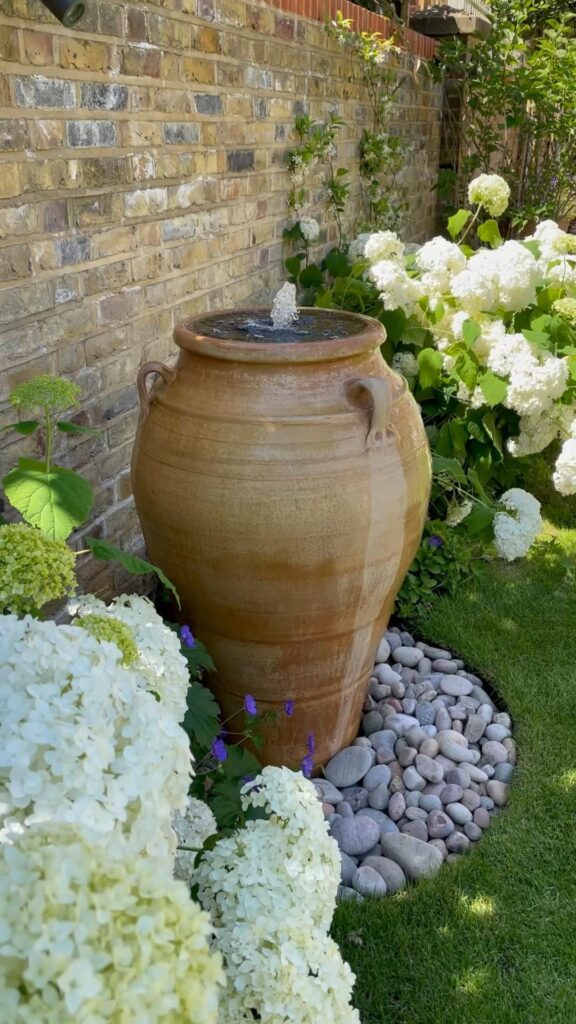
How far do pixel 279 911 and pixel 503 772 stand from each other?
120 cm

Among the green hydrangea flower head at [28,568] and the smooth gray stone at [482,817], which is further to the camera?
the smooth gray stone at [482,817]

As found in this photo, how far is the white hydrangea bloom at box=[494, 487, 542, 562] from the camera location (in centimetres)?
303

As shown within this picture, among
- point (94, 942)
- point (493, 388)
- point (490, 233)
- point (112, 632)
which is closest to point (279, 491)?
point (112, 632)

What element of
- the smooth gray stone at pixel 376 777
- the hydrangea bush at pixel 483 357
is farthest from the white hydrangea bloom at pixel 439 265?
the smooth gray stone at pixel 376 777

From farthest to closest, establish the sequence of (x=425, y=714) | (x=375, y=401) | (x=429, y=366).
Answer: (x=429, y=366) → (x=425, y=714) → (x=375, y=401)

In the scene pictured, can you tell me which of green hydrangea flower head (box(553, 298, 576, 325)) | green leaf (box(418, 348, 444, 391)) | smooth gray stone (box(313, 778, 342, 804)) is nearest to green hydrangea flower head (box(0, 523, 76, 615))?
smooth gray stone (box(313, 778, 342, 804))

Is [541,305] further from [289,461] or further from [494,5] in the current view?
[494,5]

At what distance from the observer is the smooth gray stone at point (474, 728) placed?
8.28 ft

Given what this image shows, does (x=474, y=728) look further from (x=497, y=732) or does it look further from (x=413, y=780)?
(x=413, y=780)

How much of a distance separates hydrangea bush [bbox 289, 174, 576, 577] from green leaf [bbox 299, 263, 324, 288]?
0.34ft

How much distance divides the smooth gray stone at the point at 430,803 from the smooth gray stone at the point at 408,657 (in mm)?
603

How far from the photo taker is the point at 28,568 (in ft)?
4.24

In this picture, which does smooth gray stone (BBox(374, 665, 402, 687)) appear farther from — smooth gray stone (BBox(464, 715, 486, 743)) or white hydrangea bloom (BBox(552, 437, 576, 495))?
white hydrangea bloom (BBox(552, 437, 576, 495))

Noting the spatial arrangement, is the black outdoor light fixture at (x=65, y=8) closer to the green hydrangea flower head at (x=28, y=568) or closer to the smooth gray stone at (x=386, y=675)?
the green hydrangea flower head at (x=28, y=568)
